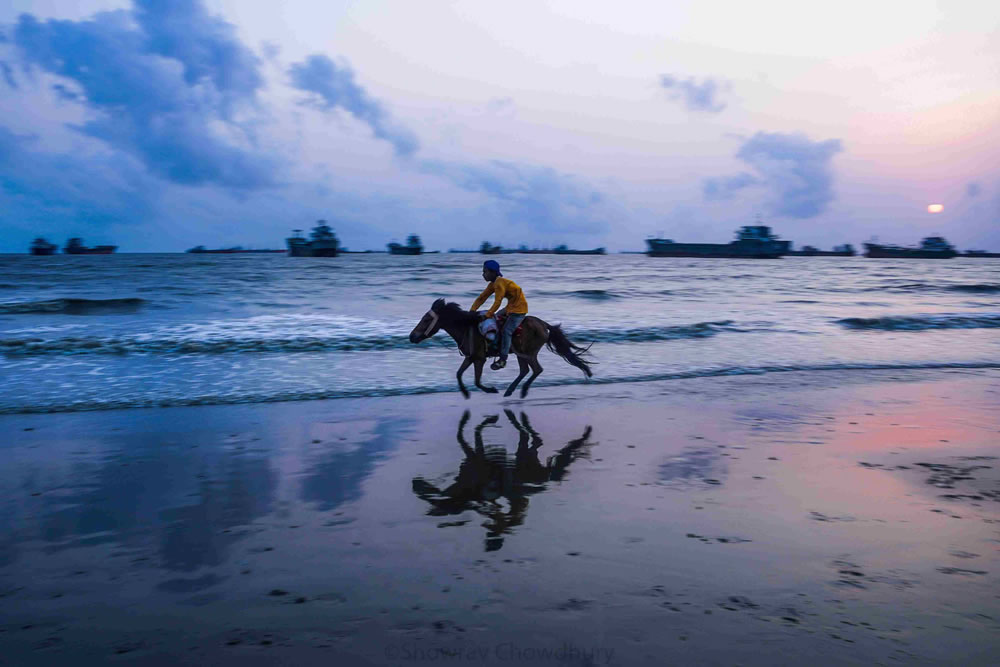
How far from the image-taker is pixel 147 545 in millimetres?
4910

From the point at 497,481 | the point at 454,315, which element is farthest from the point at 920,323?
the point at 497,481

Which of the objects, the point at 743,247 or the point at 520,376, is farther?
the point at 743,247

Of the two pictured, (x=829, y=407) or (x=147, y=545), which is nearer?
(x=147, y=545)

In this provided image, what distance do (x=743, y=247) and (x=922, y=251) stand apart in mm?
39405

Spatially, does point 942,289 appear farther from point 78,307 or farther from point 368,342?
point 78,307

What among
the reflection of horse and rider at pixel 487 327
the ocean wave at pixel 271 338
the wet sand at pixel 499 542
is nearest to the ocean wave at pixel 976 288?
the ocean wave at pixel 271 338

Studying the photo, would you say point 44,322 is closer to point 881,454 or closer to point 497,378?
point 497,378

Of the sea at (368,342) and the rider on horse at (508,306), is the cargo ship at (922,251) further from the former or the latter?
the rider on horse at (508,306)

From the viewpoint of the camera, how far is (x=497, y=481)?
6.63 meters

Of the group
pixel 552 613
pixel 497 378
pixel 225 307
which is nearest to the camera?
pixel 552 613

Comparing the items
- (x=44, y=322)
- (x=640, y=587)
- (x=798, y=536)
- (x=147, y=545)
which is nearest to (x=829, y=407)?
(x=798, y=536)

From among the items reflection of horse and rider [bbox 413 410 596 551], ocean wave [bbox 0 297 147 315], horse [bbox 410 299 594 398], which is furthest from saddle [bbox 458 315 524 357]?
ocean wave [bbox 0 297 147 315]

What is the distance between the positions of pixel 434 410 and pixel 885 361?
36.3 feet

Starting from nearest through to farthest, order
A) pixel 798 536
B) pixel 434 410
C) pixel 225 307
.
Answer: pixel 798 536, pixel 434 410, pixel 225 307
